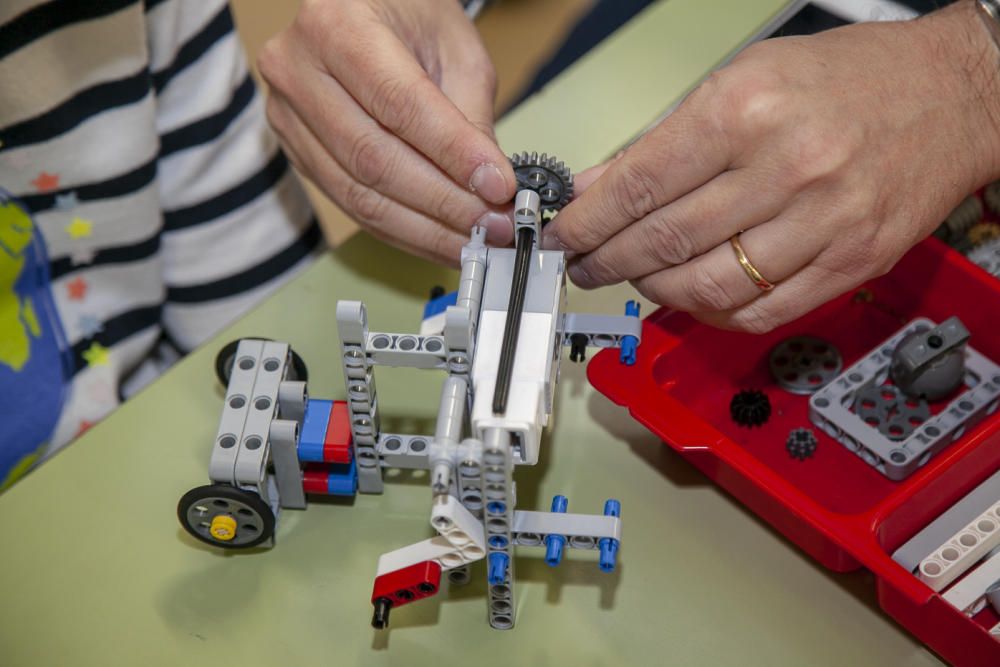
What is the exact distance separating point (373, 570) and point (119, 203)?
47 centimetres

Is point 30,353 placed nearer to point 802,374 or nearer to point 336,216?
point 802,374

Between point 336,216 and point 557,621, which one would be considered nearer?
point 557,621

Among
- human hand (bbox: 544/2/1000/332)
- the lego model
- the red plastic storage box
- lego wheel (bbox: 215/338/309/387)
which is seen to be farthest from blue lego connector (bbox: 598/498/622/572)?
lego wheel (bbox: 215/338/309/387)

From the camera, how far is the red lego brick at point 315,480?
0.85 metres

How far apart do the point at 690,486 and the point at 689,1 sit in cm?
65

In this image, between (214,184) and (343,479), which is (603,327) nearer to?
(343,479)

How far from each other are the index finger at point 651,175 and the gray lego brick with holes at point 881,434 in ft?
0.86

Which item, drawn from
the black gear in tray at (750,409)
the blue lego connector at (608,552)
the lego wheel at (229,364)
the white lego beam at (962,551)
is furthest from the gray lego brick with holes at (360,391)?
the white lego beam at (962,551)

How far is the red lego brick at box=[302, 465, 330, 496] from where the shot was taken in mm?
848

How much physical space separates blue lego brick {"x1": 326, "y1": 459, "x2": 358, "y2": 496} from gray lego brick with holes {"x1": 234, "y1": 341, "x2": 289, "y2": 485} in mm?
69

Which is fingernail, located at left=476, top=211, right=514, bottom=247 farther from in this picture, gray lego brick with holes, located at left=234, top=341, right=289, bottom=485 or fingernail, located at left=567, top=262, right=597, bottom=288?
gray lego brick with holes, located at left=234, top=341, right=289, bottom=485

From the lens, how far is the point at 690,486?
0.88m

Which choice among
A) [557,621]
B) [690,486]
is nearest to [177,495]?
[557,621]

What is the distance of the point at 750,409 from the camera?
913 mm
